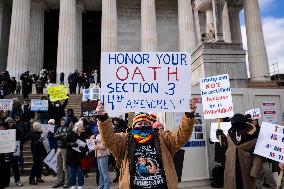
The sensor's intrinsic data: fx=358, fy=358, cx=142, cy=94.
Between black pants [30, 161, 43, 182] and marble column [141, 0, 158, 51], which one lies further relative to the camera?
marble column [141, 0, 158, 51]

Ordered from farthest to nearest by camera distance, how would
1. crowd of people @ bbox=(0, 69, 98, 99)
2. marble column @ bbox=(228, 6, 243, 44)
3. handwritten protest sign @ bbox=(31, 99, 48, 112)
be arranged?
marble column @ bbox=(228, 6, 243, 44)
crowd of people @ bbox=(0, 69, 98, 99)
handwritten protest sign @ bbox=(31, 99, 48, 112)

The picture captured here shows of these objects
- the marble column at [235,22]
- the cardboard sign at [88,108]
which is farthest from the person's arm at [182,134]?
the marble column at [235,22]

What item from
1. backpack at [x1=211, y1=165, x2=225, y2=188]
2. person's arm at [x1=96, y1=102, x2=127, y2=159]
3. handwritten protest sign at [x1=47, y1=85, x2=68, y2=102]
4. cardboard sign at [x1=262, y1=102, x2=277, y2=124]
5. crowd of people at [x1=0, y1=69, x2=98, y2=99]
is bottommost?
backpack at [x1=211, y1=165, x2=225, y2=188]

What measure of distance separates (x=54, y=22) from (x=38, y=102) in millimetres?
30615

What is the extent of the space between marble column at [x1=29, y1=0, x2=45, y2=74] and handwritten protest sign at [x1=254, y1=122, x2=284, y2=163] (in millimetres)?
33715

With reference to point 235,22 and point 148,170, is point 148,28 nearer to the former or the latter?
point 235,22

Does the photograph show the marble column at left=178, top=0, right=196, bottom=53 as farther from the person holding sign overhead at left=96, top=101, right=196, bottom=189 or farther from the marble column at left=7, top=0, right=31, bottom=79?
the person holding sign overhead at left=96, top=101, right=196, bottom=189

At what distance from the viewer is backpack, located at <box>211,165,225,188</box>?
10107 millimetres

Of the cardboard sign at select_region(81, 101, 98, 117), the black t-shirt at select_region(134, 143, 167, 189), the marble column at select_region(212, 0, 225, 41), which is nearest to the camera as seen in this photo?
the black t-shirt at select_region(134, 143, 167, 189)

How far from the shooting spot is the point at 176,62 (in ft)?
18.6

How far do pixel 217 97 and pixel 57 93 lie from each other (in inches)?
474

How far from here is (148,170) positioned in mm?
4703

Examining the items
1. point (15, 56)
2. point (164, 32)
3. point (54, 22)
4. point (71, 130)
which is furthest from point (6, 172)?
point (54, 22)

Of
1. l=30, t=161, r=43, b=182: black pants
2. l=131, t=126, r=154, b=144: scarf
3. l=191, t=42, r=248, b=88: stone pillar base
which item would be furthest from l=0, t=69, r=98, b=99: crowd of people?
l=131, t=126, r=154, b=144: scarf
